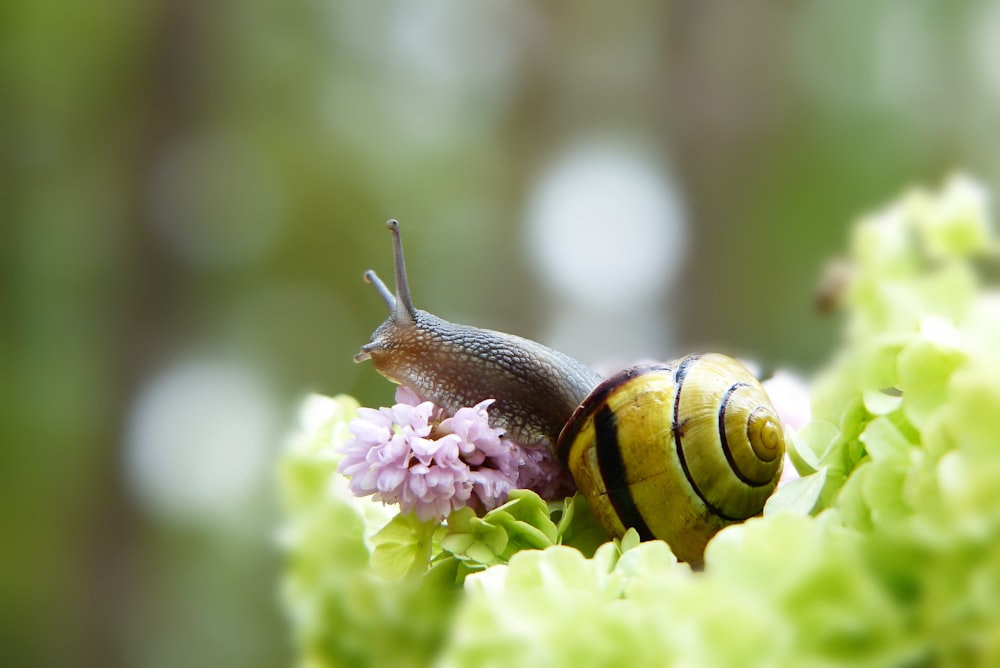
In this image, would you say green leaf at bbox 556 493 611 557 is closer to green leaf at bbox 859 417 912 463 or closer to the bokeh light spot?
green leaf at bbox 859 417 912 463

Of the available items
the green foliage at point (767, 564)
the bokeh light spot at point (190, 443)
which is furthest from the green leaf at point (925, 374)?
the bokeh light spot at point (190, 443)

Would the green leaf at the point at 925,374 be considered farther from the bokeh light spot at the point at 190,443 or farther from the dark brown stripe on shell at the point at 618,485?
the bokeh light spot at the point at 190,443

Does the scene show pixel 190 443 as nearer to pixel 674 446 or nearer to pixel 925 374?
pixel 674 446

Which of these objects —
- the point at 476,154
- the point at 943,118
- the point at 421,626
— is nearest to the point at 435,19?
the point at 476,154

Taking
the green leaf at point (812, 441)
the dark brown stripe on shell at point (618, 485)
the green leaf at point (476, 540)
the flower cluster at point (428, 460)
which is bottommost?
the green leaf at point (476, 540)

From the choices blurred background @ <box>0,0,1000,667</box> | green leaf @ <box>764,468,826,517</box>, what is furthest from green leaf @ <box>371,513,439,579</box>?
blurred background @ <box>0,0,1000,667</box>

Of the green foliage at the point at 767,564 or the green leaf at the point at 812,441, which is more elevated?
the green leaf at the point at 812,441
